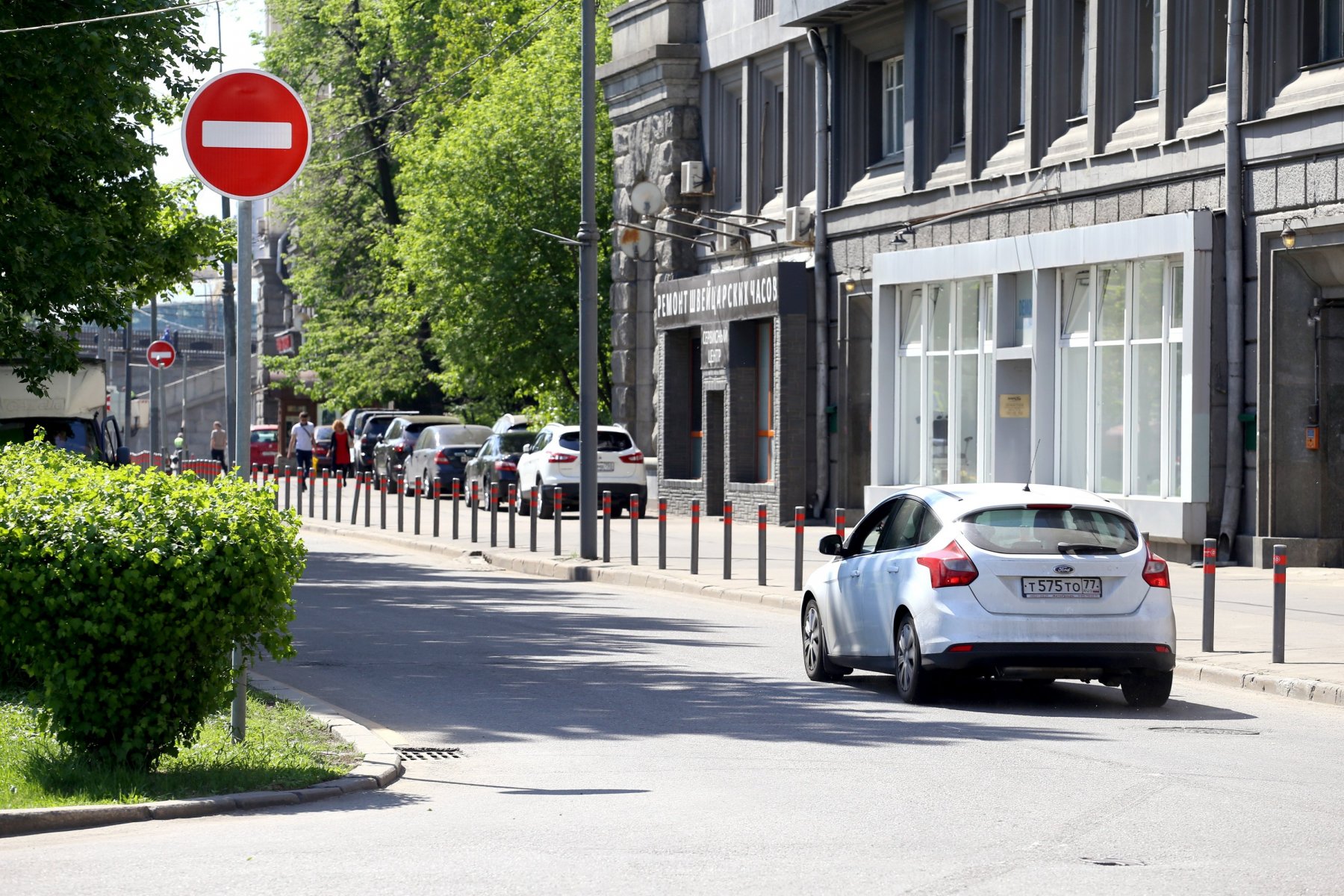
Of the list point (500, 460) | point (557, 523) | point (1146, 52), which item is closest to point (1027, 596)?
point (557, 523)

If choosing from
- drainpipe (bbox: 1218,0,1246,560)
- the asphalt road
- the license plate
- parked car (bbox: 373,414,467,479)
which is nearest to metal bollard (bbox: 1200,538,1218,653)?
the asphalt road

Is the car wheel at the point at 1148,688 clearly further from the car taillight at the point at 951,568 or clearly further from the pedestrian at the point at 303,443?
the pedestrian at the point at 303,443

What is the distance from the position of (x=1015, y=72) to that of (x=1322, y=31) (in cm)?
594

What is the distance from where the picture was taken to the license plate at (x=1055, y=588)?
11859mm

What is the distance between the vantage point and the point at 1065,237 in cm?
2452

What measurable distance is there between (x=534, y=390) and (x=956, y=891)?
137 feet

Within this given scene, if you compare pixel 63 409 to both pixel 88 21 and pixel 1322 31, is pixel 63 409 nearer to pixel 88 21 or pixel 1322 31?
pixel 88 21

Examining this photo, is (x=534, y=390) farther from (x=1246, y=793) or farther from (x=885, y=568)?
(x=1246, y=793)

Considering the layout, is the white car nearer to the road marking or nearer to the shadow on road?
the shadow on road

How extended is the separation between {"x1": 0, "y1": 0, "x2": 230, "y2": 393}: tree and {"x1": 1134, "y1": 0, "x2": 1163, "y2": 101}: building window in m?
A: 11.0

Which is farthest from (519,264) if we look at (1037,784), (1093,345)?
(1037,784)

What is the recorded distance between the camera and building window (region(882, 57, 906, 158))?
97.9ft

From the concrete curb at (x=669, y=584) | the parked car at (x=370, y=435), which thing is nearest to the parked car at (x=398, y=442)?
the parked car at (x=370, y=435)

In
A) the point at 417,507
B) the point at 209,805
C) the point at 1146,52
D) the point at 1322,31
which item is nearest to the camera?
the point at 209,805
